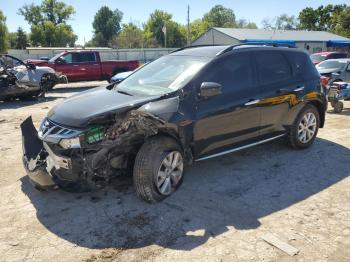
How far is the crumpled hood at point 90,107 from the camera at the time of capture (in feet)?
13.1

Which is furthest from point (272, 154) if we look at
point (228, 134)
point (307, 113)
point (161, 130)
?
point (161, 130)

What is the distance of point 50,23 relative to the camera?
2980 inches

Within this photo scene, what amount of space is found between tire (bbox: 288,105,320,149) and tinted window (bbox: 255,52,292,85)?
28.3 inches

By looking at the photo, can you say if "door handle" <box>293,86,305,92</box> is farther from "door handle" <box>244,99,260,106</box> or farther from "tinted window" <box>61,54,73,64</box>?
"tinted window" <box>61,54,73,64</box>

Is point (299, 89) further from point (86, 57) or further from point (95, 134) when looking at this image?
point (86, 57)

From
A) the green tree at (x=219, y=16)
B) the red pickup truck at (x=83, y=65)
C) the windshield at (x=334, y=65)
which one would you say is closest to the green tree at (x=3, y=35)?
the red pickup truck at (x=83, y=65)

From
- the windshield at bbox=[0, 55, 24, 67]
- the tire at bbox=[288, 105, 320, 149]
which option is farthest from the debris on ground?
the windshield at bbox=[0, 55, 24, 67]

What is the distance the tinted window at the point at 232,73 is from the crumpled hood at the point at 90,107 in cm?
94

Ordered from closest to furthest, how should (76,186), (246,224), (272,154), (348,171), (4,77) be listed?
(246,224)
(76,186)
(348,171)
(272,154)
(4,77)

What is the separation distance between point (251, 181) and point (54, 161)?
258 centimetres

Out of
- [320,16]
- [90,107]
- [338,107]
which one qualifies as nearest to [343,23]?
[320,16]

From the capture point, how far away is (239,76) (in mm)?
5020

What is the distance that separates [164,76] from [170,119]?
1.02 metres

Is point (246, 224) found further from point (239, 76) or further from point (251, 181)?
point (239, 76)
